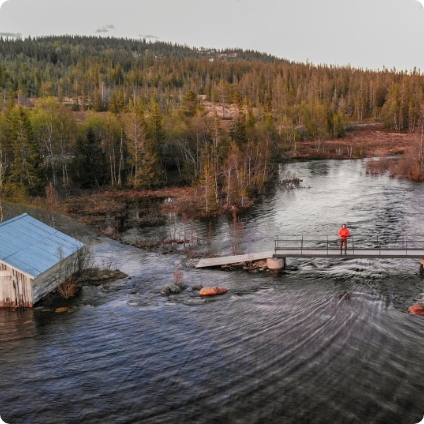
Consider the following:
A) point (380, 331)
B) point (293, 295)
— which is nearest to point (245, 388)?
point (380, 331)

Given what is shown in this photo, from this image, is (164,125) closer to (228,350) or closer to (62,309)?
(62,309)

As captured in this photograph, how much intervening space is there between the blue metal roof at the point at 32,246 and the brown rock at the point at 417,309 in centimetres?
1868

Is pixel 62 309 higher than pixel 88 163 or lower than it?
lower

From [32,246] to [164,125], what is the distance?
49883mm

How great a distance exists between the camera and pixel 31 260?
86.7 ft

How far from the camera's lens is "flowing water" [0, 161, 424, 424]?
16781 millimetres

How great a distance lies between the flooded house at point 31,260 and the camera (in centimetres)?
2536

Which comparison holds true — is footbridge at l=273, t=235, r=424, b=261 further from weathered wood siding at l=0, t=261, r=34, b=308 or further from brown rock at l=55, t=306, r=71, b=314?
weathered wood siding at l=0, t=261, r=34, b=308

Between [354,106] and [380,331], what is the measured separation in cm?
13630

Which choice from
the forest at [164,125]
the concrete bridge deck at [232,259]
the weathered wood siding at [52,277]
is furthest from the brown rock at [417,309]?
the forest at [164,125]

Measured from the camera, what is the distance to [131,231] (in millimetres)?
43812

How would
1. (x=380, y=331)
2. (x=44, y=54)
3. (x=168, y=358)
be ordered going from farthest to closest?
(x=44, y=54)
(x=380, y=331)
(x=168, y=358)

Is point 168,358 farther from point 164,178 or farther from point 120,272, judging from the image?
point 164,178

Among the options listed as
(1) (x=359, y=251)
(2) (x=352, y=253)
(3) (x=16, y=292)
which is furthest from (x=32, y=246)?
(1) (x=359, y=251)
